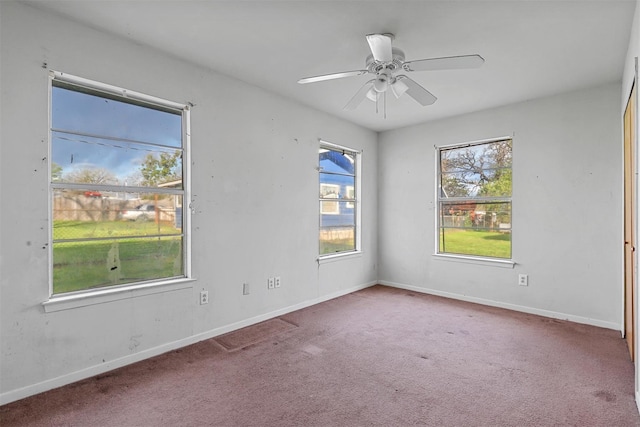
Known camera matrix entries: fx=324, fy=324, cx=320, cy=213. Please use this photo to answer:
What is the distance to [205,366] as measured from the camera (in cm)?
260

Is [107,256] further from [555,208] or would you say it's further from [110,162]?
[555,208]

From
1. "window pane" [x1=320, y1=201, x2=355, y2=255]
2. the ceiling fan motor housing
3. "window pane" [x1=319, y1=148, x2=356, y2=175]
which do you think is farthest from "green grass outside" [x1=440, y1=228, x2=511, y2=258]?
the ceiling fan motor housing

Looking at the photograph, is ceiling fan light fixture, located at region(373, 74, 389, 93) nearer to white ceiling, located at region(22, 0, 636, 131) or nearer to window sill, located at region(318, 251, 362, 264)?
white ceiling, located at region(22, 0, 636, 131)

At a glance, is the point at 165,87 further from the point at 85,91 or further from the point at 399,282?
the point at 399,282

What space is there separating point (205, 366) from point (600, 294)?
4.07 m

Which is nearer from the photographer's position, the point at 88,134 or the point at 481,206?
the point at 88,134

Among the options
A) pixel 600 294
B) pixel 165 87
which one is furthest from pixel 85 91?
pixel 600 294

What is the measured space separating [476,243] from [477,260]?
0.82 ft

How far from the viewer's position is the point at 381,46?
2.20m

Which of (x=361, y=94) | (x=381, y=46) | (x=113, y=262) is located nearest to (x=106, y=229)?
(x=113, y=262)

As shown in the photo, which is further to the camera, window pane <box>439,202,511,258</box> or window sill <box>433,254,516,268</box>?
window pane <box>439,202,511,258</box>

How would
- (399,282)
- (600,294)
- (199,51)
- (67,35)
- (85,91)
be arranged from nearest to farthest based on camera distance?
(67,35)
(85,91)
(199,51)
(600,294)
(399,282)

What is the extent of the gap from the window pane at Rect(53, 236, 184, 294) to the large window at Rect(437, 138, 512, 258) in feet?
12.0

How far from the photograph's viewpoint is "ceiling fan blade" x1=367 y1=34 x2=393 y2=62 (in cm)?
213
